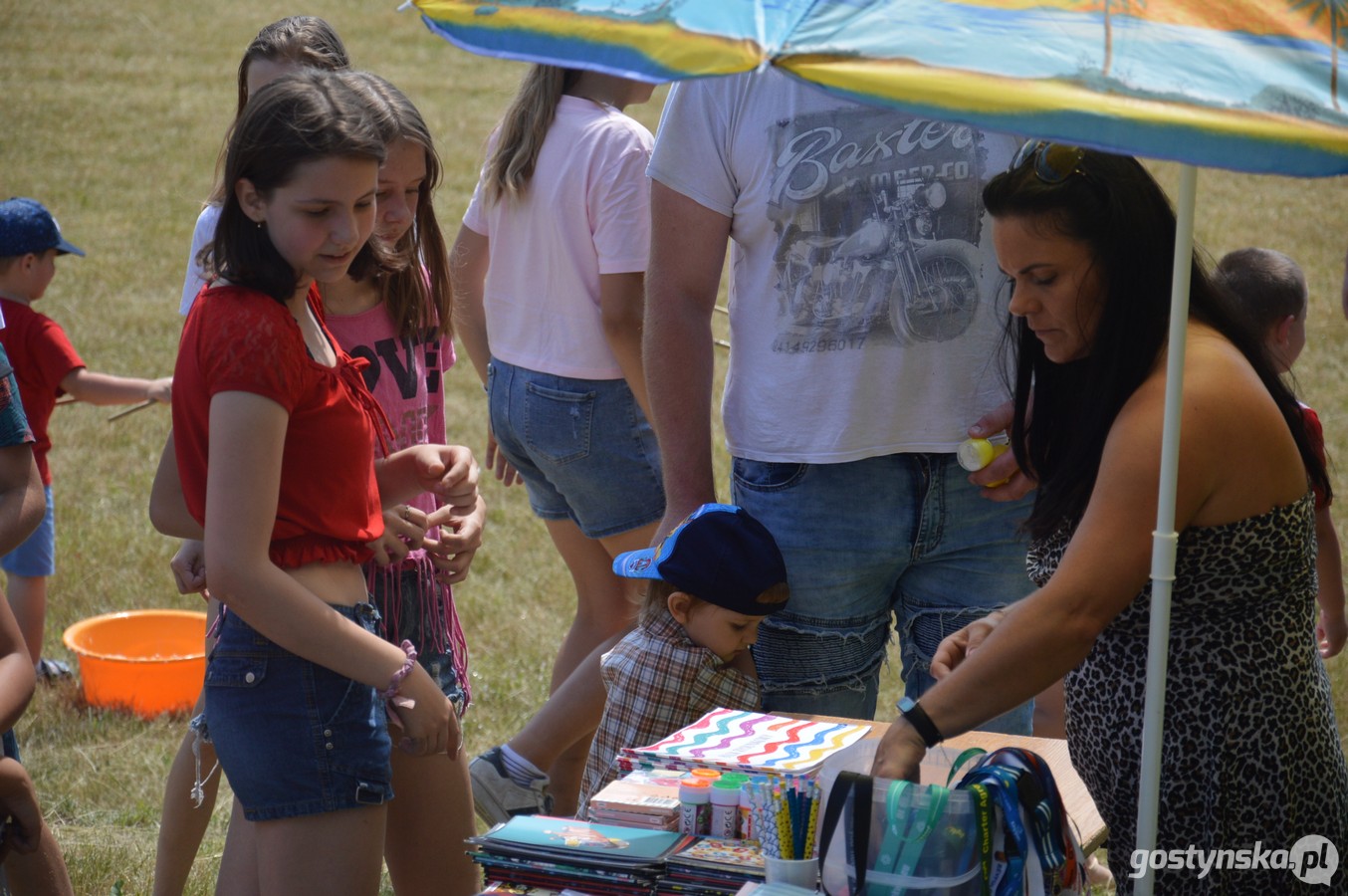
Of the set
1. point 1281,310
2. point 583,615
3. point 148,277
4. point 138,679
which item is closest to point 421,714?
point 583,615

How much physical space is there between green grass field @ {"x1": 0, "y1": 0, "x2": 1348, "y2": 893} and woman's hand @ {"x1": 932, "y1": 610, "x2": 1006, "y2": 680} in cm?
215

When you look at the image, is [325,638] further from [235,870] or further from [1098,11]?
[1098,11]

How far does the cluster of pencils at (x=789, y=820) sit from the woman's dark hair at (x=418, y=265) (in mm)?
1368

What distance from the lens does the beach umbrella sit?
1524mm

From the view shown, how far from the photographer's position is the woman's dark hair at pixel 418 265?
265 cm

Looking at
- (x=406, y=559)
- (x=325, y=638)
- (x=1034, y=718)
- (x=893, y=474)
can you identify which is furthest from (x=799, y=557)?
(x=1034, y=718)

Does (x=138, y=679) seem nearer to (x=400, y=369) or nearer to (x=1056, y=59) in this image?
(x=400, y=369)

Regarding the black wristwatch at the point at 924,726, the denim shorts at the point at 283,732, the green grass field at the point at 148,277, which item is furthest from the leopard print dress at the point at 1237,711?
the green grass field at the point at 148,277

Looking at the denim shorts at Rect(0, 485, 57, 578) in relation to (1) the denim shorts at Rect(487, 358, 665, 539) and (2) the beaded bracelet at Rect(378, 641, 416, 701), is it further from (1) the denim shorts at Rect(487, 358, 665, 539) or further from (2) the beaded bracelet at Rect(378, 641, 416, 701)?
(2) the beaded bracelet at Rect(378, 641, 416, 701)

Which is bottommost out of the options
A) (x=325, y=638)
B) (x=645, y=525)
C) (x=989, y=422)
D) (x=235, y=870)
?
(x=235, y=870)

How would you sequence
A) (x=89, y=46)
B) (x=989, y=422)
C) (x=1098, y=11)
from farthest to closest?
(x=89, y=46), (x=989, y=422), (x=1098, y=11)

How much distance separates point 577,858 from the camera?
2.02 meters

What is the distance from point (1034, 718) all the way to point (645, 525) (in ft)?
4.33

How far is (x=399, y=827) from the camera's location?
2646 mm
